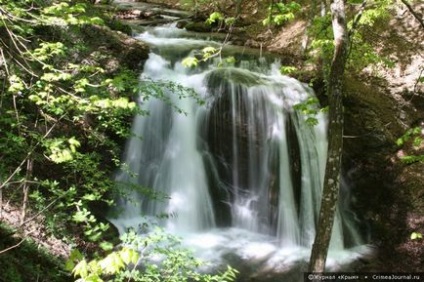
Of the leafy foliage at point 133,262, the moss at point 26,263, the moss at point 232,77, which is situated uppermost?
the moss at point 232,77

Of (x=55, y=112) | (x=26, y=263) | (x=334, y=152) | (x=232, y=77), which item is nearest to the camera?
(x=55, y=112)

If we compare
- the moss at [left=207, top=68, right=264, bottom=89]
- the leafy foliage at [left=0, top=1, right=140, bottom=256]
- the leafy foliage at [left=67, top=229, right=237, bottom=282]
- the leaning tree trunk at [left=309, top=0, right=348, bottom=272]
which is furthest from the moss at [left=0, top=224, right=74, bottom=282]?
the moss at [left=207, top=68, right=264, bottom=89]

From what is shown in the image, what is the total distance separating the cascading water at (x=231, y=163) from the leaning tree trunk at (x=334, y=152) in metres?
3.92

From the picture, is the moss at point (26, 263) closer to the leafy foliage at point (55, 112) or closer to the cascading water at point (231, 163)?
the leafy foliage at point (55, 112)

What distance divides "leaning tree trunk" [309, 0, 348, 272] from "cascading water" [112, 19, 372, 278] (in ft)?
12.9

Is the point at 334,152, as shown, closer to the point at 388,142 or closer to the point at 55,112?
the point at 55,112

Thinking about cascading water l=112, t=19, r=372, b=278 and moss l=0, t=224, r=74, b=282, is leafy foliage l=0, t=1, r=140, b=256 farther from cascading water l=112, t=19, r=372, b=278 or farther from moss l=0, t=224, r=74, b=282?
cascading water l=112, t=19, r=372, b=278

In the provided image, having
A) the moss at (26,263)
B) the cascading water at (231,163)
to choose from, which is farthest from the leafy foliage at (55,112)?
the cascading water at (231,163)

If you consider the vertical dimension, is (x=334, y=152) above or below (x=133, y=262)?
above

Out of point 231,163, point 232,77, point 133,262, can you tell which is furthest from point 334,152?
A: point 232,77

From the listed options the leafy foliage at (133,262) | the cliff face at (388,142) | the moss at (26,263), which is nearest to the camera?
the leafy foliage at (133,262)

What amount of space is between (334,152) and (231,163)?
4.86 metres

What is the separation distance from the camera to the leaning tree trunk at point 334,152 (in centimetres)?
466

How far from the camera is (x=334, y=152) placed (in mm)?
4668
